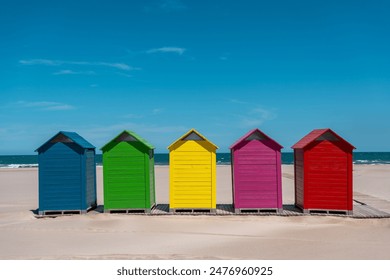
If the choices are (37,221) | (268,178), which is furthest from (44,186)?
(268,178)

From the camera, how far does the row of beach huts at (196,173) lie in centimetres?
1280

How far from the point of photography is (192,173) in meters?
13.0

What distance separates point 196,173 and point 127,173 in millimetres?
2261

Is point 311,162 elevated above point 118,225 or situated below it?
above

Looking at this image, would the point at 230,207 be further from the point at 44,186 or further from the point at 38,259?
the point at 38,259

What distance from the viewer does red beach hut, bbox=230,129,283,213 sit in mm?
12883

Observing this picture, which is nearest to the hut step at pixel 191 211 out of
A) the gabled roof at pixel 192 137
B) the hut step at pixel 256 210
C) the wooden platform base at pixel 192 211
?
the wooden platform base at pixel 192 211

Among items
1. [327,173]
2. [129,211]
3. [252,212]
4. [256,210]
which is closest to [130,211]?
[129,211]

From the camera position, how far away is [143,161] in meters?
13.2

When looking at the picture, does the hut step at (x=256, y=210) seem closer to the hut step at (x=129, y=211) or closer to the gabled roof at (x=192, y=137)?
the gabled roof at (x=192, y=137)

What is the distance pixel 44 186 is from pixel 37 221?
3.88ft

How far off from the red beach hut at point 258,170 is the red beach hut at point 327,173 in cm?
92

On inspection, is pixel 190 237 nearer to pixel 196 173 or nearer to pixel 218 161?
pixel 196 173

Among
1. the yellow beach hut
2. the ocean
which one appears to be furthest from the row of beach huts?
the ocean
